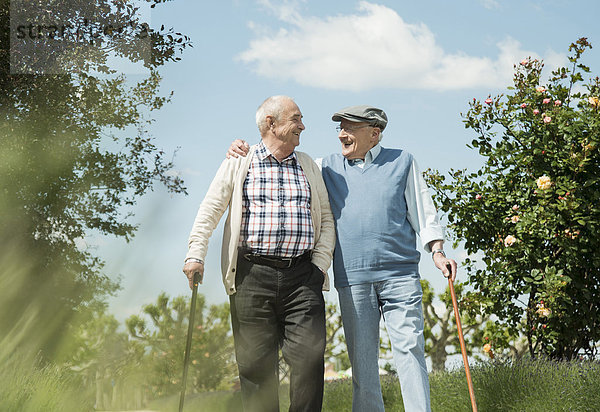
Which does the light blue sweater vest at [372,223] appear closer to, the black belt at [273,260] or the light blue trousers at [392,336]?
the light blue trousers at [392,336]

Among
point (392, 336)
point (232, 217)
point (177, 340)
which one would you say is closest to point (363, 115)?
point (232, 217)

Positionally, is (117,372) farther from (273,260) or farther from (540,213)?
(540,213)

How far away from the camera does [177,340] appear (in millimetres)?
4191

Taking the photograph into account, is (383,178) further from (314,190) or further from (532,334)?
(532,334)

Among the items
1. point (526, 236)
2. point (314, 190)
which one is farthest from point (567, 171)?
point (314, 190)

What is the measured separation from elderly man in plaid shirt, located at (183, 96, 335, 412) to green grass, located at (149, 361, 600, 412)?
49.3 inches

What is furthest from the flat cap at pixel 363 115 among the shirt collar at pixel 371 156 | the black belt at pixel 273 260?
the black belt at pixel 273 260

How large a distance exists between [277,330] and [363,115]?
1227mm

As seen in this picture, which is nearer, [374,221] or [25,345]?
[374,221]

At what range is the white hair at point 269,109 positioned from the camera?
3.13 metres

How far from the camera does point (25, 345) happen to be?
17.0ft

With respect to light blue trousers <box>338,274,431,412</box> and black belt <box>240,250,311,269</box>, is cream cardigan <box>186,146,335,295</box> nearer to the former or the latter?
black belt <box>240,250,311,269</box>

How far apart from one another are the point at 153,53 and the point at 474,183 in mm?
3577

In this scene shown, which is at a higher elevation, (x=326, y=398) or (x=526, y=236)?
(x=526, y=236)
